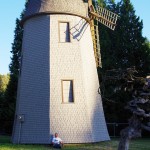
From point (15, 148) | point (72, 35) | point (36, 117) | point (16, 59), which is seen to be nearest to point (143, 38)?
point (16, 59)

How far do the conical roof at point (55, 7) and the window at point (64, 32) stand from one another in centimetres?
75

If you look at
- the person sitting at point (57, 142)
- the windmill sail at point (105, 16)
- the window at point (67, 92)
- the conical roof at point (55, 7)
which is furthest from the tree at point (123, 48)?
the person sitting at point (57, 142)

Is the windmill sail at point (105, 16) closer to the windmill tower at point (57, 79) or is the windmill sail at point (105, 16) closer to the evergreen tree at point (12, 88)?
the windmill tower at point (57, 79)

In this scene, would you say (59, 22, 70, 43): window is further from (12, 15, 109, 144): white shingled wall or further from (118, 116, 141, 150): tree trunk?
(118, 116, 141, 150): tree trunk

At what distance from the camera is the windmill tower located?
23017 millimetres

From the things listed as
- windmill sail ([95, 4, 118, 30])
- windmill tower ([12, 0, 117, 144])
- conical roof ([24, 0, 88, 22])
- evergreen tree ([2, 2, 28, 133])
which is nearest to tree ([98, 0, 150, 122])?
evergreen tree ([2, 2, 28, 133])

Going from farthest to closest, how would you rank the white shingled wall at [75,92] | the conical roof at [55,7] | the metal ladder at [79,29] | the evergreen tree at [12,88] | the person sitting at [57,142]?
the evergreen tree at [12,88], the metal ladder at [79,29], the conical roof at [55,7], the white shingled wall at [75,92], the person sitting at [57,142]

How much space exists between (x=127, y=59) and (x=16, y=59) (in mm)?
12485

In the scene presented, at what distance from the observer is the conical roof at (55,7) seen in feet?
79.5

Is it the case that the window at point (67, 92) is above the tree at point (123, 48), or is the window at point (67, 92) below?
below

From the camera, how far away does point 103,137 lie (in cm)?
2497

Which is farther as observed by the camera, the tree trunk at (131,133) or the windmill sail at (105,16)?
the windmill sail at (105,16)

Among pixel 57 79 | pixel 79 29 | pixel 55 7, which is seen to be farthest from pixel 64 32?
pixel 57 79

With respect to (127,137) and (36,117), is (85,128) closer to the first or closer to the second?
(36,117)
